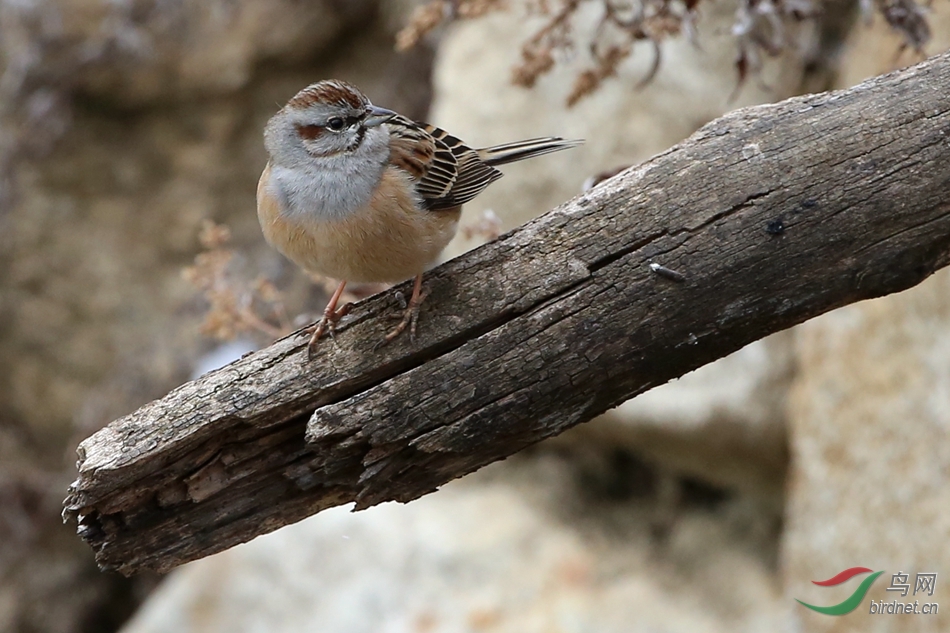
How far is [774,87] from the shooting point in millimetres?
5184

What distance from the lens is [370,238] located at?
3000 mm

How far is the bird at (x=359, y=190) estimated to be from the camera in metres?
3.01

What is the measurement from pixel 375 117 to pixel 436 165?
0.92 ft

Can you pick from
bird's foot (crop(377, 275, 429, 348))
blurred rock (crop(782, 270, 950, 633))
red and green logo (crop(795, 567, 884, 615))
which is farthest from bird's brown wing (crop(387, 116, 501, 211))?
red and green logo (crop(795, 567, 884, 615))

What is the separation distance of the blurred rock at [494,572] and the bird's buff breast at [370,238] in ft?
7.98

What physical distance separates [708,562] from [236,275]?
3.56 meters

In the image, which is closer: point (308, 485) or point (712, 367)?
point (308, 485)

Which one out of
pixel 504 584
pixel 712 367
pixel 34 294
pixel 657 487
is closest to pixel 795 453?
pixel 712 367

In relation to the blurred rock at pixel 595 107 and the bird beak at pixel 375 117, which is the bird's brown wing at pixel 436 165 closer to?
the bird beak at pixel 375 117

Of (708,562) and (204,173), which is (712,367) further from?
(204,173)

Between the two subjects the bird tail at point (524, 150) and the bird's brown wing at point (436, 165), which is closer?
the bird's brown wing at point (436, 165)

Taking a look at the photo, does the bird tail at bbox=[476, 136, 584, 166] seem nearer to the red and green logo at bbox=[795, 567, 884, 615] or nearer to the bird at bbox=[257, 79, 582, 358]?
the bird at bbox=[257, 79, 582, 358]

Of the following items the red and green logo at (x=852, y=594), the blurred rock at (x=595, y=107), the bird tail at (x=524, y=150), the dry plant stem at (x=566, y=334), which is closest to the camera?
the dry plant stem at (x=566, y=334)

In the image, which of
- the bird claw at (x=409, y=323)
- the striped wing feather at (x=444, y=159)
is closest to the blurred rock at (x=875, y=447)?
the striped wing feather at (x=444, y=159)
